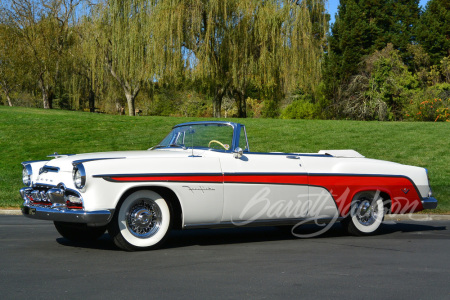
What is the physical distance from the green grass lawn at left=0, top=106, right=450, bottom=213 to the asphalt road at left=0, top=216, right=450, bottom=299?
9225 mm

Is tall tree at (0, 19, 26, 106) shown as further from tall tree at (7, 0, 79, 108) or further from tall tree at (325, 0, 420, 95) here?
tall tree at (325, 0, 420, 95)

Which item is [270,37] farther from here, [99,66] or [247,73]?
[99,66]

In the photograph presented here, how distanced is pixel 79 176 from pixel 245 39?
23.8 m

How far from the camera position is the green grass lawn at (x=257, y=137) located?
2039 cm

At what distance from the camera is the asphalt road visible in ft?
16.6

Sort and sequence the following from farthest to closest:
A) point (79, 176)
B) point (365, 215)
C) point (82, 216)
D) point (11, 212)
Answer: point (11, 212)
point (365, 215)
point (79, 176)
point (82, 216)

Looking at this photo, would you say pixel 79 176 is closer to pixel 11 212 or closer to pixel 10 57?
Result: pixel 11 212

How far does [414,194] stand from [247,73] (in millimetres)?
21757

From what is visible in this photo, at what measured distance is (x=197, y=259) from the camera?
261 inches

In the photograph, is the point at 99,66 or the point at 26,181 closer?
the point at 26,181

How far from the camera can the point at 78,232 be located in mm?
7930

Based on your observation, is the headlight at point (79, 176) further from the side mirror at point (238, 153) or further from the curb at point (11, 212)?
the curb at point (11, 212)

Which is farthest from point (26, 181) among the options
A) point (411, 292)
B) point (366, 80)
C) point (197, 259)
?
point (366, 80)

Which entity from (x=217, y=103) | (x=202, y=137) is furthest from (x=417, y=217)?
(x=217, y=103)
